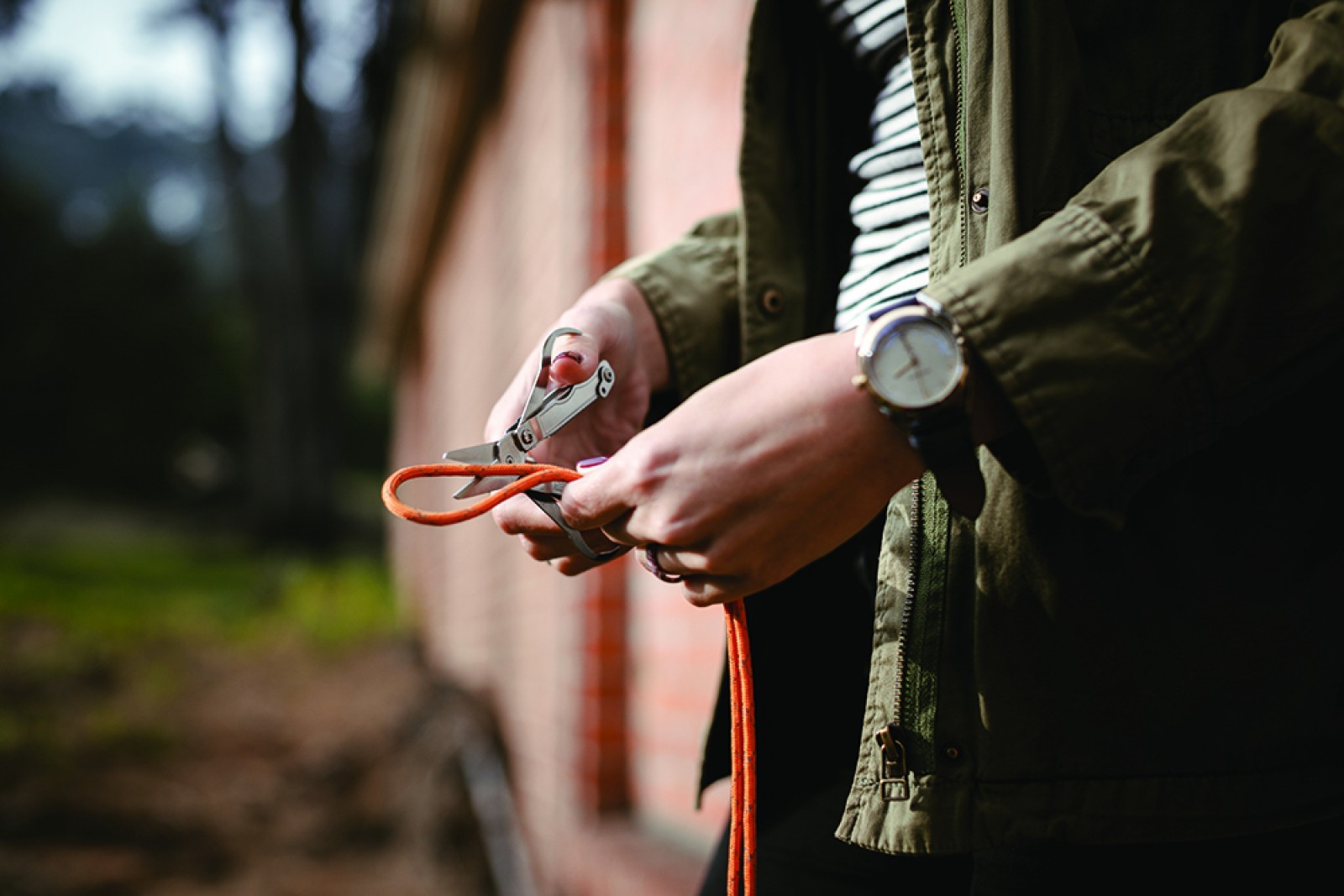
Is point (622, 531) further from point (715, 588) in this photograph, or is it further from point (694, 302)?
point (694, 302)

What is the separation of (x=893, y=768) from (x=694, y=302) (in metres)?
0.57

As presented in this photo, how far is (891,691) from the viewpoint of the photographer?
2.67 feet

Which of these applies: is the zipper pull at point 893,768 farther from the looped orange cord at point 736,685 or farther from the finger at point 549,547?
the finger at point 549,547

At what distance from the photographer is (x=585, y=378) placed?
1006 millimetres

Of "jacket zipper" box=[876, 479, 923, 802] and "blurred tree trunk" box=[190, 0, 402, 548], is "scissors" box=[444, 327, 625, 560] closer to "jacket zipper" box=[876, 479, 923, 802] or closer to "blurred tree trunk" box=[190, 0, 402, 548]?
"jacket zipper" box=[876, 479, 923, 802]

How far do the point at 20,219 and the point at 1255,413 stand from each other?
21958 mm

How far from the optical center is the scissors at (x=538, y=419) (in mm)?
976

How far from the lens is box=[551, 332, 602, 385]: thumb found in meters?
0.98

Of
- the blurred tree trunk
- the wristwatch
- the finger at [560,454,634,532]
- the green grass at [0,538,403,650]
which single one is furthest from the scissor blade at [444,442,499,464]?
the blurred tree trunk

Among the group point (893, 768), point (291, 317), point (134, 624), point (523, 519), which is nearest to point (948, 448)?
point (893, 768)

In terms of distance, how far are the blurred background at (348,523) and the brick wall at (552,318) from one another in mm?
14

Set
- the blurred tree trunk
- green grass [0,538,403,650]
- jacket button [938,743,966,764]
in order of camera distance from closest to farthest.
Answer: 1. jacket button [938,743,966,764]
2. green grass [0,538,403,650]
3. the blurred tree trunk

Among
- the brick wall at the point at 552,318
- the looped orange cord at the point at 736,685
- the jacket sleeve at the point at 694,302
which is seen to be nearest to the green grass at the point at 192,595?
the brick wall at the point at 552,318

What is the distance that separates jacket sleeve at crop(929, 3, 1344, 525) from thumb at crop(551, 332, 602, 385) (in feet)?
1.34
